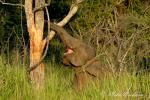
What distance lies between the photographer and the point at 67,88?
728cm

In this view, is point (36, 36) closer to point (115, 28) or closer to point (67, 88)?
point (67, 88)

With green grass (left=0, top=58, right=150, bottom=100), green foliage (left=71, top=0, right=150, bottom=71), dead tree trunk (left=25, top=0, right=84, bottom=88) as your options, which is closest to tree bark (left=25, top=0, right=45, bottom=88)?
dead tree trunk (left=25, top=0, right=84, bottom=88)

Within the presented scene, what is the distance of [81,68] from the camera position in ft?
23.4

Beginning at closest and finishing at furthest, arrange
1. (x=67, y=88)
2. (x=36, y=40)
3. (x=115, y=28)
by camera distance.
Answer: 1. (x=67, y=88)
2. (x=36, y=40)
3. (x=115, y=28)

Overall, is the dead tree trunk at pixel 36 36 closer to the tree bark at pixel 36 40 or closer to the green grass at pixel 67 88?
the tree bark at pixel 36 40

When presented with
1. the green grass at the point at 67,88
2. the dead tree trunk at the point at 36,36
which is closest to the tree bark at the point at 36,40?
the dead tree trunk at the point at 36,36

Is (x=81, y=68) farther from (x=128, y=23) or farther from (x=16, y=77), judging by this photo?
(x=128, y=23)

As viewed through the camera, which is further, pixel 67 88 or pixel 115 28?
pixel 115 28

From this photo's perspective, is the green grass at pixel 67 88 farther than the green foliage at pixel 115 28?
No

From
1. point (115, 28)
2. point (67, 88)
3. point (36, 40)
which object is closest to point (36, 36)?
point (36, 40)

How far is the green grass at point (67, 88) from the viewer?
6.57 metres

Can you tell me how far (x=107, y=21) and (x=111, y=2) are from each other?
0.39 metres

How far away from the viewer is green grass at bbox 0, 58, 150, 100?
259 inches

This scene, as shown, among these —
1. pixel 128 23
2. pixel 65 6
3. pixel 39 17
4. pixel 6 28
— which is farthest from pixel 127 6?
pixel 39 17
